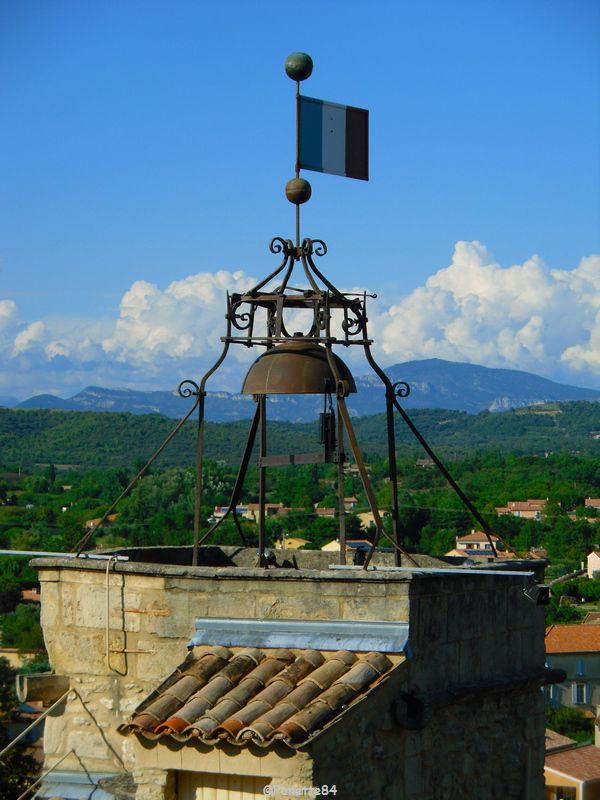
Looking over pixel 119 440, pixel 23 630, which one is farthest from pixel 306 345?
pixel 119 440

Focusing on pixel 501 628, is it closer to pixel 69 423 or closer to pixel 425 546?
pixel 425 546

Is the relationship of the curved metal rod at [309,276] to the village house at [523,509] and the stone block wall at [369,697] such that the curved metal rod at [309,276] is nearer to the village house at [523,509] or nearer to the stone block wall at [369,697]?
the stone block wall at [369,697]

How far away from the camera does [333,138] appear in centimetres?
909

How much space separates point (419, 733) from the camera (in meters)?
7.44

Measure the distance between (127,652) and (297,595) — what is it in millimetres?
1063

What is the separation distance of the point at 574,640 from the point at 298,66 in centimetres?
5408

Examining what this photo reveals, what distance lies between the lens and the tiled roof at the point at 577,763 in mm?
35469

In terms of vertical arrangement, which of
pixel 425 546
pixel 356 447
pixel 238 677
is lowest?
pixel 425 546

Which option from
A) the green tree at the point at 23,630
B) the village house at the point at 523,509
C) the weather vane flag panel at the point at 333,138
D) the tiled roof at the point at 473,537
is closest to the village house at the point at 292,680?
the weather vane flag panel at the point at 333,138

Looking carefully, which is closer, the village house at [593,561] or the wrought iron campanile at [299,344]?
the wrought iron campanile at [299,344]

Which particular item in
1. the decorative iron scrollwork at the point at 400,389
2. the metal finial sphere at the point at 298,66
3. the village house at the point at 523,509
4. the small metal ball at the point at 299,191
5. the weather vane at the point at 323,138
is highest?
the metal finial sphere at the point at 298,66

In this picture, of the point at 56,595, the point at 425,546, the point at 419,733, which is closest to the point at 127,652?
the point at 56,595

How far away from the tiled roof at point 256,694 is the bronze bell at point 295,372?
5.61ft

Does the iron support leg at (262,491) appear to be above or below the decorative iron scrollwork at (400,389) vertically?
below
